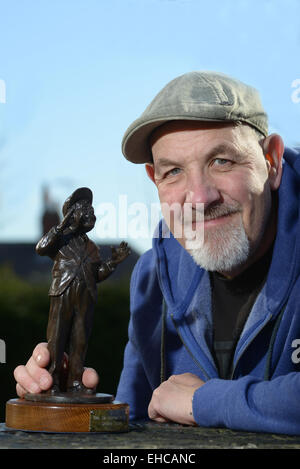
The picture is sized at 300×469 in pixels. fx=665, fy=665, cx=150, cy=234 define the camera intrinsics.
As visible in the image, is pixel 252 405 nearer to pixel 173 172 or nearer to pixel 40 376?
pixel 40 376

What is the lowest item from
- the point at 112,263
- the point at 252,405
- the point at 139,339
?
the point at 252,405

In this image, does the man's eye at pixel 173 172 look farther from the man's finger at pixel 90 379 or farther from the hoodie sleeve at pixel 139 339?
the man's finger at pixel 90 379

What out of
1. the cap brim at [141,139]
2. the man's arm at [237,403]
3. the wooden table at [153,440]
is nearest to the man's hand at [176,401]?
the man's arm at [237,403]

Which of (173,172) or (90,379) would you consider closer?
(90,379)

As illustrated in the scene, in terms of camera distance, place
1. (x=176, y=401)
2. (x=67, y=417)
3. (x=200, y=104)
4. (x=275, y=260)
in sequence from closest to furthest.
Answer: (x=67, y=417), (x=176, y=401), (x=200, y=104), (x=275, y=260)

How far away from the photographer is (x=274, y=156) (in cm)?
253

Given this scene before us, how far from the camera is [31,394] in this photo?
1.86 meters

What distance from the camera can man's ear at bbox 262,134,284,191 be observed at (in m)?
2.49

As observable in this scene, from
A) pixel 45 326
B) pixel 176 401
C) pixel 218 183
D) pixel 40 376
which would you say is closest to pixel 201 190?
pixel 218 183

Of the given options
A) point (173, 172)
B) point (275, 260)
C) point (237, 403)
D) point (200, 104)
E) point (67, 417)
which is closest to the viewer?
point (67, 417)

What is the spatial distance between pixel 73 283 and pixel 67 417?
14.6 inches

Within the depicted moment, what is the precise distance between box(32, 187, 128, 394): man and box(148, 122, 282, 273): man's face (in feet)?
1.38

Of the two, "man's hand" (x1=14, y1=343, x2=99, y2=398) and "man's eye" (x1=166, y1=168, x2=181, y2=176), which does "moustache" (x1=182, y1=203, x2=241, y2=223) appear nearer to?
"man's eye" (x1=166, y1=168, x2=181, y2=176)
